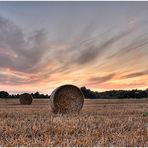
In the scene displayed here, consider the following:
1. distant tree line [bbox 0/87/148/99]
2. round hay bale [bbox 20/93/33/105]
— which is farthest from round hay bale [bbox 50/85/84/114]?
distant tree line [bbox 0/87/148/99]

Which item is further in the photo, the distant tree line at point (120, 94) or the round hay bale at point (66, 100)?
the distant tree line at point (120, 94)

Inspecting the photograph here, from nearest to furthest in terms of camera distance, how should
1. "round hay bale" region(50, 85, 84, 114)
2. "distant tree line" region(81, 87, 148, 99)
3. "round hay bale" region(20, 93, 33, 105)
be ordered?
"round hay bale" region(50, 85, 84, 114), "round hay bale" region(20, 93, 33, 105), "distant tree line" region(81, 87, 148, 99)

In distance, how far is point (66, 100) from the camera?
1741 cm

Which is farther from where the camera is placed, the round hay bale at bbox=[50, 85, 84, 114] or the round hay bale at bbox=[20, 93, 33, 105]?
the round hay bale at bbox=[20, 93, 33, 105]

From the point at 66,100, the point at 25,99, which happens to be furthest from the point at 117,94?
the point at 66,100

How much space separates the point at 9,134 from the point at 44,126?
3.99 ft

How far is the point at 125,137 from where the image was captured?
710 centimetres

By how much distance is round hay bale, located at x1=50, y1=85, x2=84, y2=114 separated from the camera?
16.9 meters

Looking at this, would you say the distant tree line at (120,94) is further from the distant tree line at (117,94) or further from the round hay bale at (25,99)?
the round hay bale at (25,99)

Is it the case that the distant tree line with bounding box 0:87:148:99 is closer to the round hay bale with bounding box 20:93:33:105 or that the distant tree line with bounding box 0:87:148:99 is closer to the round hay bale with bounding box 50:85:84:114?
the round hay bale with bounding box 20:93:33:105

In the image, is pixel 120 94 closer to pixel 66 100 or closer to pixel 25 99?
pixel 25 99

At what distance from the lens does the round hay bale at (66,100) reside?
16.9m

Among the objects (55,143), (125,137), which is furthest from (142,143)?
(55,143)

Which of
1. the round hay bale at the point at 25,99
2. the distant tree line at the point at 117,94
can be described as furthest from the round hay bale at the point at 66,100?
the distant tree line at the point at 117,94
